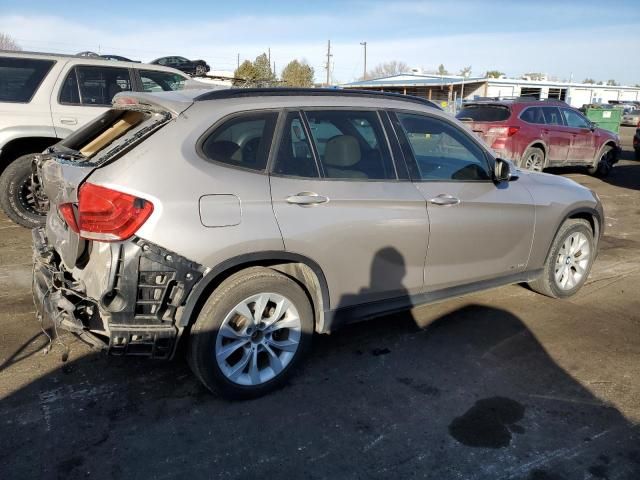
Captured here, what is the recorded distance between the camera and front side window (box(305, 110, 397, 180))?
3.41m

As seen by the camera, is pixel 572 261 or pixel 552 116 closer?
pixel 572 261

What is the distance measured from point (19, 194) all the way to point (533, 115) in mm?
10239

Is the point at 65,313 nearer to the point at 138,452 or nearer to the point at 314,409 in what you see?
the point at 138,452

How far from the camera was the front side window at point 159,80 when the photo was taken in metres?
7.42

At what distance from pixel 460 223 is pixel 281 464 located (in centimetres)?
210

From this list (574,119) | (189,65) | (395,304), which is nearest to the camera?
(395,304)

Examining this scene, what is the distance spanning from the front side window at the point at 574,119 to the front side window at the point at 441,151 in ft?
32.2

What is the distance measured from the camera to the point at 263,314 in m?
3.21

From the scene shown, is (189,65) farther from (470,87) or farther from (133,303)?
(470,87)

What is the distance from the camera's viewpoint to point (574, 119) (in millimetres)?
12812

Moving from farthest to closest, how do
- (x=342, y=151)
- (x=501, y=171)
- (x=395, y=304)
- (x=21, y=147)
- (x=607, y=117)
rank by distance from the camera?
(x=607, y=117) → (x=21, y=147) → (x=501, y=171) → (x=395, y=304) → (x=342, y=151)

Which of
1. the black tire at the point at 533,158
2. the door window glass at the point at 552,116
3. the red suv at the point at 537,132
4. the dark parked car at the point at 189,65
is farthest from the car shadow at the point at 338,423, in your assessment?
the door window glass at the point at 552,116

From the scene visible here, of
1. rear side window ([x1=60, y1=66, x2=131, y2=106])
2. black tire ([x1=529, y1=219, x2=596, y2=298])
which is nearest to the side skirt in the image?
black tire ([x1=529, y1=219, x2=596, y2=298])

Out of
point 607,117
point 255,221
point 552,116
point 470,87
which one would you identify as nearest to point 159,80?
point 255,221
